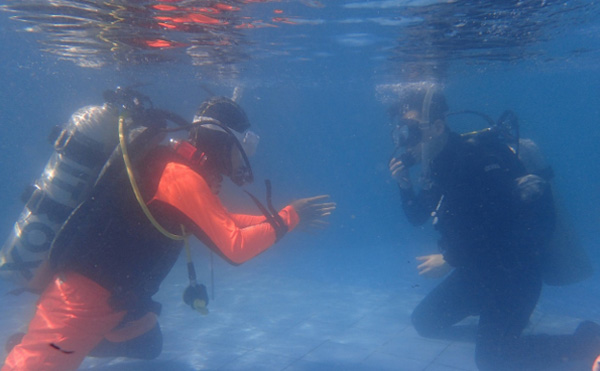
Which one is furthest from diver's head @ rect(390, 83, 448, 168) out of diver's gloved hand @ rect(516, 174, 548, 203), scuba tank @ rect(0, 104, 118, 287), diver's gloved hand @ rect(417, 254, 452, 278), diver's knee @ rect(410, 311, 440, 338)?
scuba tank @ rect(0, 104, 118, 287)

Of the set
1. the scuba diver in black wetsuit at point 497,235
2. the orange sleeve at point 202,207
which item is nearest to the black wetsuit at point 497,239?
the scuba diver in black wetsuit at point 497,235

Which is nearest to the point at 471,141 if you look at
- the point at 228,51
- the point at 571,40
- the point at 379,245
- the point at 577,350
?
the point at 577,350

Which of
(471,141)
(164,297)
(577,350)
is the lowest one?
(164,297)

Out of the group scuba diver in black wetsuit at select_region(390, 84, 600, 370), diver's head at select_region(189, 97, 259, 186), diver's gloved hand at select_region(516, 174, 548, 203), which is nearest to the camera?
diver's head at select_region(189, 97, 259, 186)

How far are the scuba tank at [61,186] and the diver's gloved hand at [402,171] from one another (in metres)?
4.21

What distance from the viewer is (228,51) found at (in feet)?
45.6

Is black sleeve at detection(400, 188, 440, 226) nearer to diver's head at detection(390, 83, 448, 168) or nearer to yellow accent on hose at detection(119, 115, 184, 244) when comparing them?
diver's head at detection(390, 83, 448, 168)

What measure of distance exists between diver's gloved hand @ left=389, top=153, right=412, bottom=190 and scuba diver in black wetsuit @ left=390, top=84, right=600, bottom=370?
361mm

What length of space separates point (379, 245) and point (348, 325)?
1545 cm

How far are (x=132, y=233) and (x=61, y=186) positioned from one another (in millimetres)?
1318

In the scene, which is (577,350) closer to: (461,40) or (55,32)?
(461,40)

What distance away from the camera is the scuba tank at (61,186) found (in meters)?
4.48

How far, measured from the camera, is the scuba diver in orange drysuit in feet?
11.4

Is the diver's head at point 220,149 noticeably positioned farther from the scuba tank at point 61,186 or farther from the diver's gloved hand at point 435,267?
the diver's gloved hand at point 435,267
